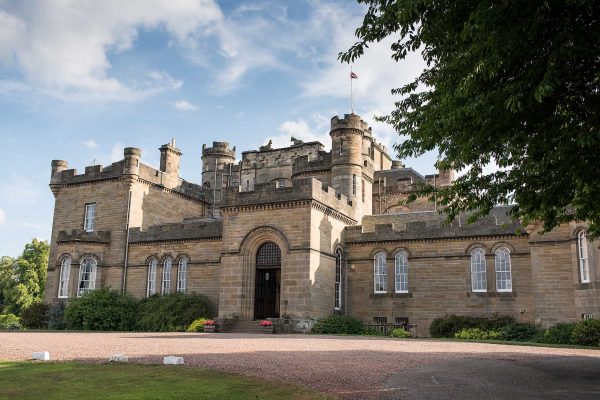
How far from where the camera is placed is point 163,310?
95.1 feet

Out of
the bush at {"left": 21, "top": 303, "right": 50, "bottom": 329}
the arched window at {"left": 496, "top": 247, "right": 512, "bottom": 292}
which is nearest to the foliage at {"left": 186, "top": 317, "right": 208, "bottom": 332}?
the bush at {"left": 21, "top": 303, "right": 50, "bottom": 329}

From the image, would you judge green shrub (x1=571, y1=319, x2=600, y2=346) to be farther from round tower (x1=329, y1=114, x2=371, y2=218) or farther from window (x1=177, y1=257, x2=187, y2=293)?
window (x1=177, y1=257, x2=187, y2=293)

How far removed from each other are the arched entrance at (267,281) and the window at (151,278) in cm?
804

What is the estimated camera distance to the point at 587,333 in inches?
794

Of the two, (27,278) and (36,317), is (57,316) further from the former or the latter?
(27,278)

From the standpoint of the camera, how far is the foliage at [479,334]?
24.2 meters

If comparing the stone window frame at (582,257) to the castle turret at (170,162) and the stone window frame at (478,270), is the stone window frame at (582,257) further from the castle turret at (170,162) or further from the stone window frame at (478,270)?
the castle turret at (170,162)

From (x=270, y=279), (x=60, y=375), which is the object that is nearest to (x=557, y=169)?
(x=60, y=375)

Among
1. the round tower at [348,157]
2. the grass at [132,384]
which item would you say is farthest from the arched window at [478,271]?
the grass at [132,384]

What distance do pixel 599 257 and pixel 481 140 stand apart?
1552 cm

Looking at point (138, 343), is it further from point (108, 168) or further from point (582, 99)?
point (108, 168)

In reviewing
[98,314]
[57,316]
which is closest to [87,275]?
[57,316]

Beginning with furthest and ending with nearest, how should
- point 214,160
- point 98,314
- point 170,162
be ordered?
point 214,160, point 170,162, point 98,314

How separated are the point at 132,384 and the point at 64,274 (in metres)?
26.4
